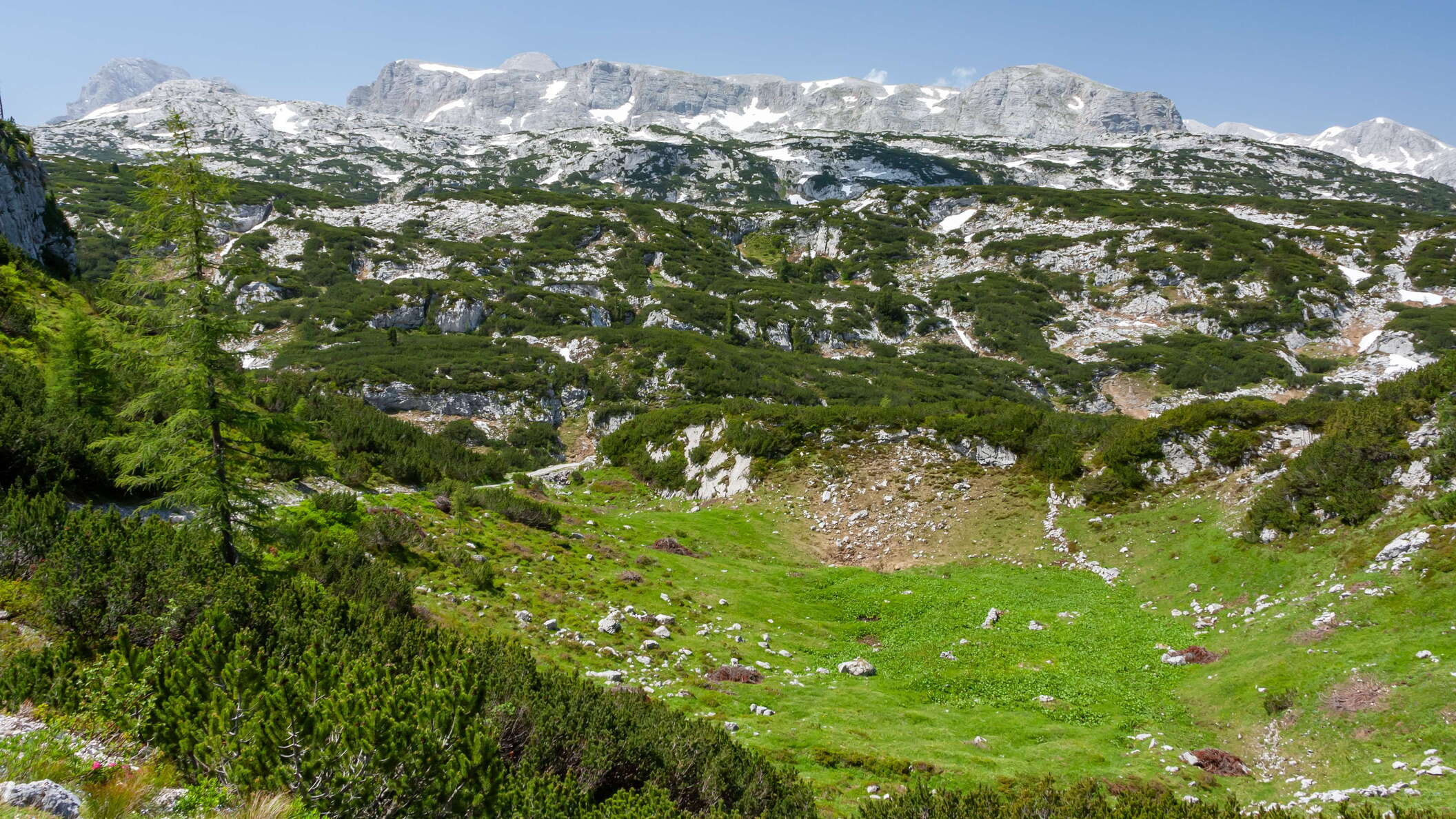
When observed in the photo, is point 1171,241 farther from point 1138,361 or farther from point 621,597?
point 621,597

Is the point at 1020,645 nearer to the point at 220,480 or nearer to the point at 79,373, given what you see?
the point at 220,480

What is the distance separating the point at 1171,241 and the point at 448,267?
112804mm

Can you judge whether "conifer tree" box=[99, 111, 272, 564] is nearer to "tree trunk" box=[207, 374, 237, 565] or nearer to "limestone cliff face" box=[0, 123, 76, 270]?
"tree trunk" box=[207, 374, 237, 565]

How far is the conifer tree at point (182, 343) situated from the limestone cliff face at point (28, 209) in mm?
41073

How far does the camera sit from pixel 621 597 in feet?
54.0

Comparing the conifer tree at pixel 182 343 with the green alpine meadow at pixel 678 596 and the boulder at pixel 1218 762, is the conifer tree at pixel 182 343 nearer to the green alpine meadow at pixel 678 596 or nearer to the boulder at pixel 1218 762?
the green alpine meadow at pixel 678 596

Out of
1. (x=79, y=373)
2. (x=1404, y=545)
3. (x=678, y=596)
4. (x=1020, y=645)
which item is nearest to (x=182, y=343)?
(x=79, y=373)

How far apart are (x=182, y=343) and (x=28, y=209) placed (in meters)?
51.5

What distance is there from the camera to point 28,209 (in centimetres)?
4322

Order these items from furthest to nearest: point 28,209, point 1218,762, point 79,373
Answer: point 28,209
point 79,373
point 1218,762

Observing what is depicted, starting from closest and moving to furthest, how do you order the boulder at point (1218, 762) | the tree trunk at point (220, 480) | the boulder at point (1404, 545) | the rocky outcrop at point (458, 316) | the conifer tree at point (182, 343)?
the boulder at point (1218, 762) < the conifer tree at point (182, 343) < the tree trunk at point (220, 480) < the boulder at point (1404, 545) < the rocky outcrop at point (458, 316)

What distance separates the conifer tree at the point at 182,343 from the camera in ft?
33.6

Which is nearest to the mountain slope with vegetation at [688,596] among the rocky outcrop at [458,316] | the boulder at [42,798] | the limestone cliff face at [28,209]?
the boulder at [42,798]

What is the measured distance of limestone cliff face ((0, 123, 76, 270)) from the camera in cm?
4003
